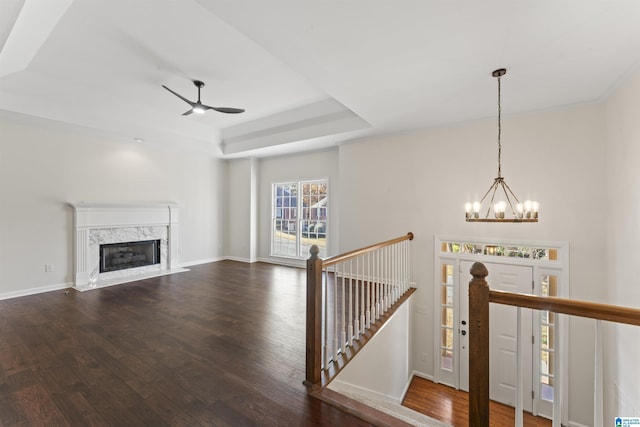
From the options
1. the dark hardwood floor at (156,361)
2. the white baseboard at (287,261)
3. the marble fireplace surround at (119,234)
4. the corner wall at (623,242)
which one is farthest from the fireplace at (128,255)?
the corner wall at (623,242)

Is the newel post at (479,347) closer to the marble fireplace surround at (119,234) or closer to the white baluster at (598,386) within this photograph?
the white baluster at (598,386)

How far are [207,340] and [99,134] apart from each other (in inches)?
184

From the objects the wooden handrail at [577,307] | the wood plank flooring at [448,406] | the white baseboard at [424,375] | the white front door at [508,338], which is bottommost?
the wood plank flooring at [448,406]

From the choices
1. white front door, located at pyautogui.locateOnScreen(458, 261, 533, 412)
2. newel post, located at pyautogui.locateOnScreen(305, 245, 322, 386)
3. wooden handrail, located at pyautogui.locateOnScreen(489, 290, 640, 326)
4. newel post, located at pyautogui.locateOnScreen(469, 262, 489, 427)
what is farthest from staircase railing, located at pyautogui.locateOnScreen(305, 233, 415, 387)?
white front door, located at pyautogui.locateOnScreen(458, 261, 533, 412)

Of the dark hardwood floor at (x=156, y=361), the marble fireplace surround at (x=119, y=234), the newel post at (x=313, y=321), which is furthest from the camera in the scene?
the marble fireplace surround at (x=119, y=234)

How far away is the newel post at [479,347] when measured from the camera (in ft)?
5.10

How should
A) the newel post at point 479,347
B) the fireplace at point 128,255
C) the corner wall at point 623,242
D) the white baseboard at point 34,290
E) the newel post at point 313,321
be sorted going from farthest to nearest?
1. the fireplace at point 128,255
2. the white baseboard at point 34,290
3. the corner wall at point 623,242
4. the newel post at point 313,321
5. the newel post at point 479,347

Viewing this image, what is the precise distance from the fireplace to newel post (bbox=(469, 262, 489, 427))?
645 cm

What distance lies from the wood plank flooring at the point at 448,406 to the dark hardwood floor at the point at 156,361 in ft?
7.56

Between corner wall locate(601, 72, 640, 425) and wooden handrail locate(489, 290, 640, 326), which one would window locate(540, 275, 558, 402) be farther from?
wooden handrail locate(489, 290, 640, 326)

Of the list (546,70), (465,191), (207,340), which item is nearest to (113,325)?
(207,340)

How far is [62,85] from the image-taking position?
4.07m

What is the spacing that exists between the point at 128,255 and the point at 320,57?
5.74m

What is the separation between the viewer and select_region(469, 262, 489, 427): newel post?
155cm
